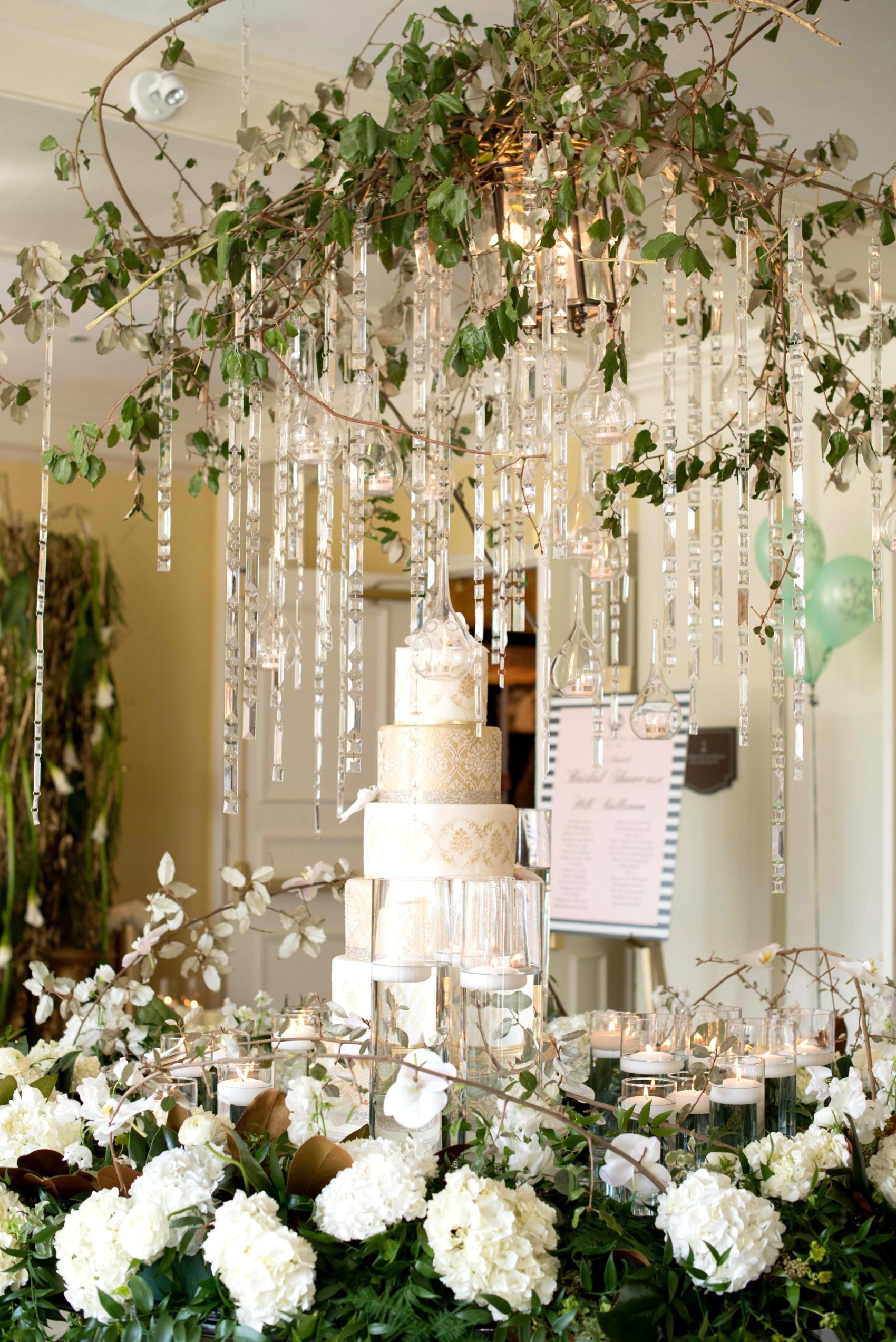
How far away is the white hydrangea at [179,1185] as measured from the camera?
1259 millimetres

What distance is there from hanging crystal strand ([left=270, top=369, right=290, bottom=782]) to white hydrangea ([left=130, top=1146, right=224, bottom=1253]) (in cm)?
52

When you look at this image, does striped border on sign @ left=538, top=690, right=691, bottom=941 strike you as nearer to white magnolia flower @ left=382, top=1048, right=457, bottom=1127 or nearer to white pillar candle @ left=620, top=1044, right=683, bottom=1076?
white pillar candle @ left=620, top=1044, right=683, bottom=1076

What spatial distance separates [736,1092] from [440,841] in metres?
0.58

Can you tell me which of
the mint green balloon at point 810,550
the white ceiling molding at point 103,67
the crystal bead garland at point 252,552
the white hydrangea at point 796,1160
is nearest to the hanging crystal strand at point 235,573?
the crystal bead garland at point 252,552

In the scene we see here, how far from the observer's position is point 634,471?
187 centimetres

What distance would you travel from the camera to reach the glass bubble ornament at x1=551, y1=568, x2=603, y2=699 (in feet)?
5.65

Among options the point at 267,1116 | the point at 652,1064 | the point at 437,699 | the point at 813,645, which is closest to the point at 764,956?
the point at 652,1064

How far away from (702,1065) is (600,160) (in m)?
1.00

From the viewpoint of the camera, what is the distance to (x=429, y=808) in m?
1.95

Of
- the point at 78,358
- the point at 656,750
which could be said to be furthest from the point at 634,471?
the point at 78,358

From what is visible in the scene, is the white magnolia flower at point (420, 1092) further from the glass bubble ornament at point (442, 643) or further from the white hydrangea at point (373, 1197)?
the glass bubble ornament at point (442, 643)

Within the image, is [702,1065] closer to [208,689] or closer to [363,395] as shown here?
[363,395]

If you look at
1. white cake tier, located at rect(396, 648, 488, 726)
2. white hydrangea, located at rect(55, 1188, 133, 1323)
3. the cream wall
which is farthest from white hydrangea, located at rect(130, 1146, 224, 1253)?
the cream wall

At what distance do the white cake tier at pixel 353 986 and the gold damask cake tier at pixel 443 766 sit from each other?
9.4 inches
